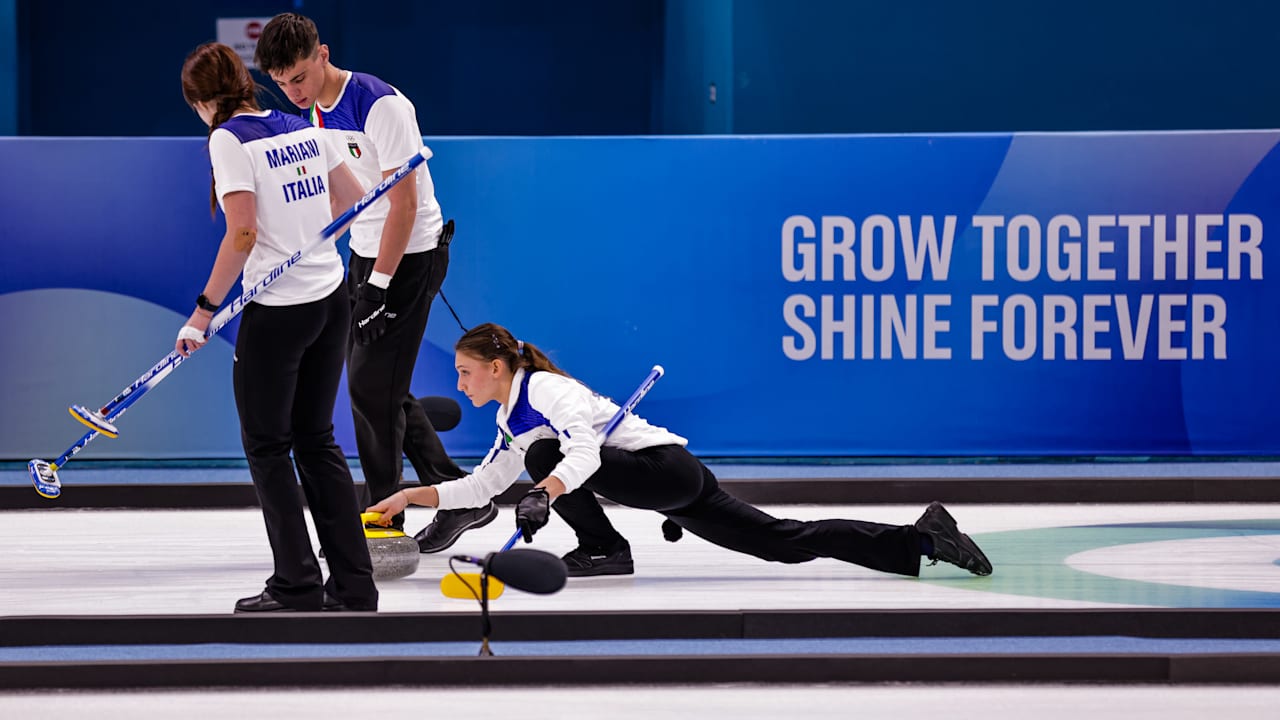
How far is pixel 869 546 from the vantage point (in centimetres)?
368

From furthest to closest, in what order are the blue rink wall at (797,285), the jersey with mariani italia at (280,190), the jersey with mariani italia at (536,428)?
the blue rink wall at (797,285) → the jersey with mariani italia at (536,428) → the jersey with mariani italia at (280,190)

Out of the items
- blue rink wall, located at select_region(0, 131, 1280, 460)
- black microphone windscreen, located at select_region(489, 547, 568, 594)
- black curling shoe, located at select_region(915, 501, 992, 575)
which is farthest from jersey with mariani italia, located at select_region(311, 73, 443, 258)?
blue rink wall, located at select_region(0, 131, 1280, 460)

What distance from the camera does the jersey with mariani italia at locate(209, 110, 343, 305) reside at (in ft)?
9.99

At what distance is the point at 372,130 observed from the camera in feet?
12.2

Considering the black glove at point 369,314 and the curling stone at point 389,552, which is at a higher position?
the black glove at point 369,314

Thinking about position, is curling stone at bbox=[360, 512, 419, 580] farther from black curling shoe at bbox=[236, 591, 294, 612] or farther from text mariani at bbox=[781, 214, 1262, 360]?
text mariani at bbox=[781, 214, 1262, 360]

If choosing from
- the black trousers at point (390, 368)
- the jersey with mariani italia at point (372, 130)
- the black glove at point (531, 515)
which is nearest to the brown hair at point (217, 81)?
the jersey with mariani italia at point (372, 130)

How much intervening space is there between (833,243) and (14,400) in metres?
3.09

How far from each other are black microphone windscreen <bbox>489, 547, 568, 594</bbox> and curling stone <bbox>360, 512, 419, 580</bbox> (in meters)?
1.11

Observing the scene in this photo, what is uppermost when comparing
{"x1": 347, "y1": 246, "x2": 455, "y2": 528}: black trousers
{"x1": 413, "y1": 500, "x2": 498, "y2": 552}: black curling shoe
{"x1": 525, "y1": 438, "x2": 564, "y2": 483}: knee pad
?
{"x1": 347, "y1": 246, "x2": 455, "y2": 528}: black trousers

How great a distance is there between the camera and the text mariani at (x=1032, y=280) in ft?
18.5

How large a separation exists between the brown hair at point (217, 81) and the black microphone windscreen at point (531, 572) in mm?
992

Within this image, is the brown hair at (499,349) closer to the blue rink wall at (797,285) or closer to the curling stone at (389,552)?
the curling stone at (389,552)

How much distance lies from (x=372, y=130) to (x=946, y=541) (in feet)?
5.64
